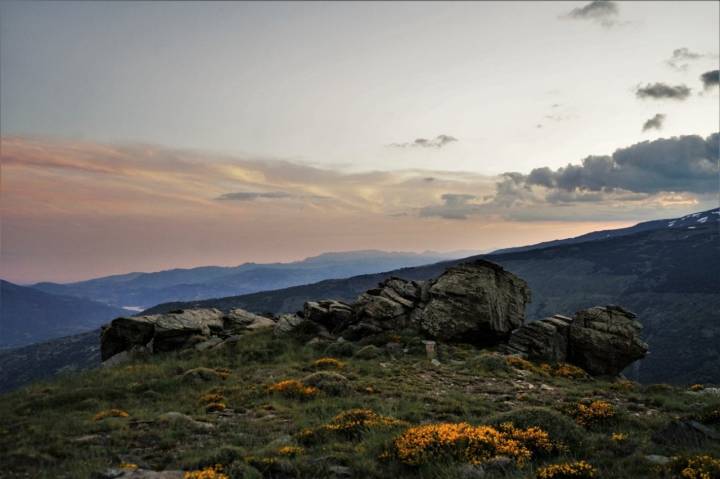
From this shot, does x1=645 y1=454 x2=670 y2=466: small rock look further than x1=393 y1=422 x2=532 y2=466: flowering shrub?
No

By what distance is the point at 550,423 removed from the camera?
12062 millimetres

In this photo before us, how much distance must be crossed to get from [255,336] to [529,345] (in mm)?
21657

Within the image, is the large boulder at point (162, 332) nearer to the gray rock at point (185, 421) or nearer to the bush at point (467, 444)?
the gray rock at point (185, 421)

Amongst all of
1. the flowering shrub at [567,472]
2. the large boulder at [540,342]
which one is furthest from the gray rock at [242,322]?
the flowering shrub at [567,472]

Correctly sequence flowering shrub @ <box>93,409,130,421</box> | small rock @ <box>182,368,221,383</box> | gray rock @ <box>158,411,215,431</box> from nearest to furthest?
1. gray rock @ <box>158,411,215,431</box>
2. flowering shrub @ <box>93,409,130,421</box>
3. small rock @ <box>182,368,221,383</box>

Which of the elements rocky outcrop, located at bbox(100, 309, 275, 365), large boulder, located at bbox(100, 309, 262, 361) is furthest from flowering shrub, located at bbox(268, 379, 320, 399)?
large boulder, located at bbox(100, 309, 262, 361)

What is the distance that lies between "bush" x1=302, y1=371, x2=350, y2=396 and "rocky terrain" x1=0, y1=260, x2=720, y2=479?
0.30 ft

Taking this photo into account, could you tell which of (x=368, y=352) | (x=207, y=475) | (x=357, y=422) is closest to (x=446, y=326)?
(x=368, y=352)

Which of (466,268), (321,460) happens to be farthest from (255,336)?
(321,460)

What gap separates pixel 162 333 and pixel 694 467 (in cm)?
3632

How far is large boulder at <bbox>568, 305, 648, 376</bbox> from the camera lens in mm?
33312

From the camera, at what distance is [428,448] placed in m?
10.6

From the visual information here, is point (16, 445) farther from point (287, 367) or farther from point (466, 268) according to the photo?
point (466, 268)

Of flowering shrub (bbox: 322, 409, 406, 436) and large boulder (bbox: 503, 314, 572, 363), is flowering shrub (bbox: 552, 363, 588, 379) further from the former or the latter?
flowering shrub (bbox: 322, 409, 406, 436)
